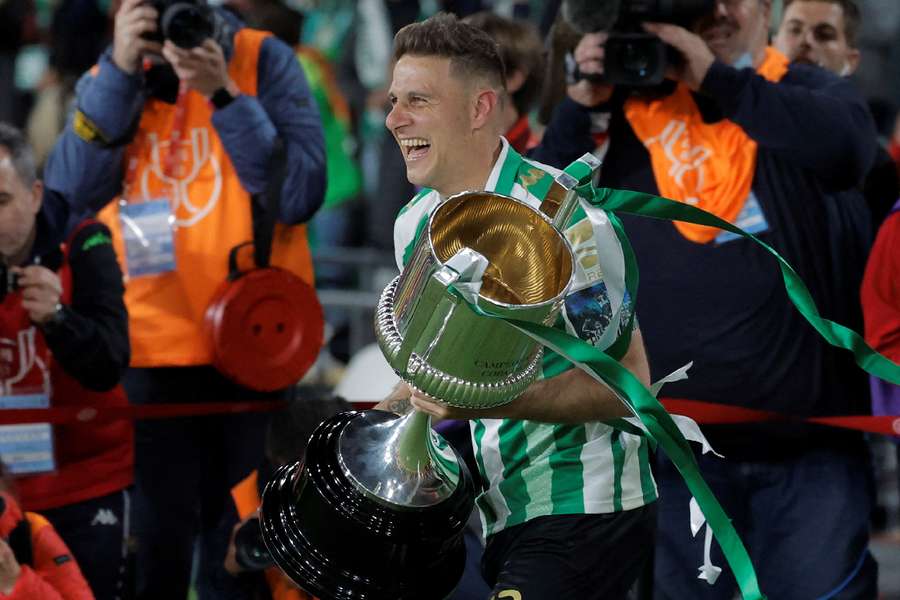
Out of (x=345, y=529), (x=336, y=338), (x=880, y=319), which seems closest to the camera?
(x=345, y=529)

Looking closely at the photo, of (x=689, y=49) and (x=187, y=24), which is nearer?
(x=689, y=49)

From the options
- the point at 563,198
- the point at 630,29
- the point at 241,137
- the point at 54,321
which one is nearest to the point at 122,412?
the point at 54,321

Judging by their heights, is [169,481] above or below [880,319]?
below

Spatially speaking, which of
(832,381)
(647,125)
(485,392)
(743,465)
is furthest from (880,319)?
(485,392)

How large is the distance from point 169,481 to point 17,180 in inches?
39.9

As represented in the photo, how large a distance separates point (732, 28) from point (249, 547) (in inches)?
77.5

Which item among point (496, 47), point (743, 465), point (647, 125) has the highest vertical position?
point (496, 47)

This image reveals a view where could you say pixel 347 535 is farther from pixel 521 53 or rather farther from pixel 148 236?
pixel 521 53

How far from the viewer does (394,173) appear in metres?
8.64

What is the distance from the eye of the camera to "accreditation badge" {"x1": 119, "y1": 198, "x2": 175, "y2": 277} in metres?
4.84

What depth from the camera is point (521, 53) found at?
5.14 metres

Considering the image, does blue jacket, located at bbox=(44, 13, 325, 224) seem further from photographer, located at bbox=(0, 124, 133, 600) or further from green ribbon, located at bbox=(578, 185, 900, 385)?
green ribbon, located at bbox=(578, 185, 900, 385)

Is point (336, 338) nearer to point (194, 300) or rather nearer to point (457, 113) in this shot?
point (194, 300)

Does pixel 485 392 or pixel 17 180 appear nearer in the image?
pixel 485 392
